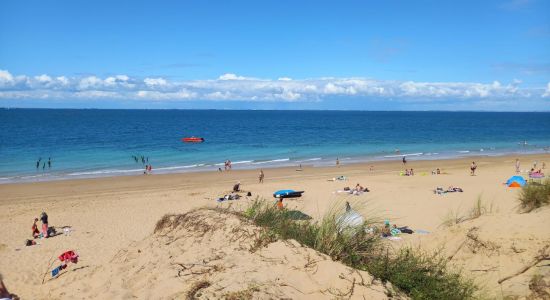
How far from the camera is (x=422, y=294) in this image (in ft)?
17.3

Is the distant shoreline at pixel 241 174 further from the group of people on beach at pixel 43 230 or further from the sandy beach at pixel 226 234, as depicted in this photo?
the group of people on beach at pixel 43 230

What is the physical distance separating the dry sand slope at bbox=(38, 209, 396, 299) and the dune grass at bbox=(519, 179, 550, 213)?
695cm

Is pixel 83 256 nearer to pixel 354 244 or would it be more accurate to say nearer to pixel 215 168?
pixel 354 244

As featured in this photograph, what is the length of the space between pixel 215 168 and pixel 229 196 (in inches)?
660

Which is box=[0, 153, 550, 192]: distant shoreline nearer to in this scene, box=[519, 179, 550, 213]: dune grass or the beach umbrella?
the beach umbrella

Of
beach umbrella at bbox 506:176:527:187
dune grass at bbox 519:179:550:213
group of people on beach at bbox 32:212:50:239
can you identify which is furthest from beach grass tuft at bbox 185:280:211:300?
beach umbrella at bbox 506:176:527:187

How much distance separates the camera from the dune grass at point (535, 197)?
32.8 ft

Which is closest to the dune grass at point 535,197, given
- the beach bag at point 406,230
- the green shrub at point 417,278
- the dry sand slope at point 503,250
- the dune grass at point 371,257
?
the dry sand slope at point 503,250

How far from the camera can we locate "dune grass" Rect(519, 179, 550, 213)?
394 inches

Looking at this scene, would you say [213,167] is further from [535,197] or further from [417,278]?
[417,278]

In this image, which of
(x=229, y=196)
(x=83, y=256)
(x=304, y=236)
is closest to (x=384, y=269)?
(x=304, y=236)

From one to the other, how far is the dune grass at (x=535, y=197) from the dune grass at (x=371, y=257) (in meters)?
5.41

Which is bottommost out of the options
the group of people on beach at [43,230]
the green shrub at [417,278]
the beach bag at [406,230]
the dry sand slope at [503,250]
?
the group of people on beach at [43,230]

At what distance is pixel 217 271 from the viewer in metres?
5.34
